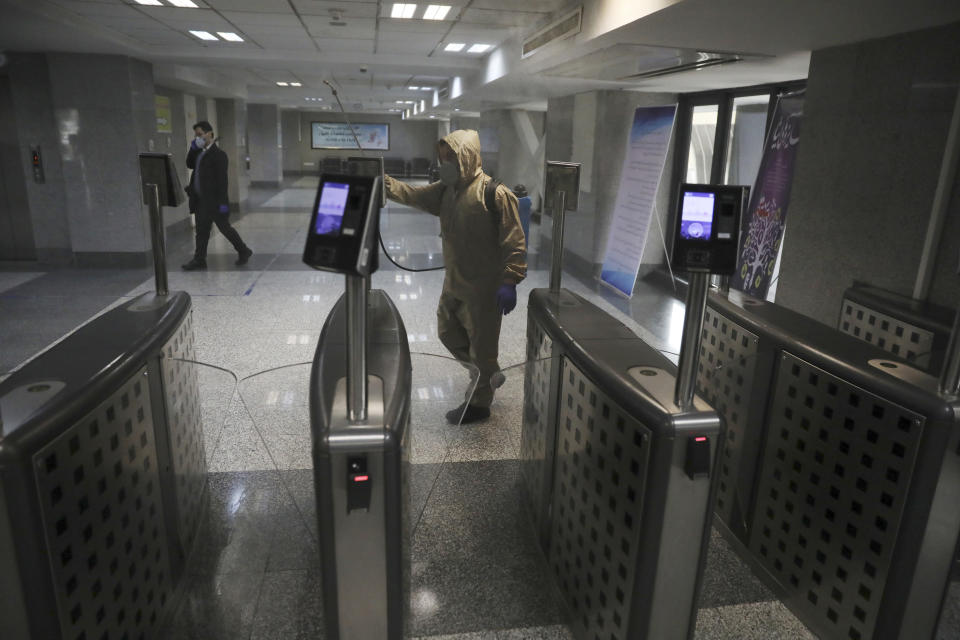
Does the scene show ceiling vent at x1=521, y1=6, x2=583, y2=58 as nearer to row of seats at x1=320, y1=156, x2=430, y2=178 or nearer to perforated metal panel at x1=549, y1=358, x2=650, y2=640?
perforated metal panel at x1=549, y1=358, x2=650, y2=640

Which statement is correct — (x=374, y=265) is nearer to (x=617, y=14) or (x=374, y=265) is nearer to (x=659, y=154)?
(x=617, y=14)

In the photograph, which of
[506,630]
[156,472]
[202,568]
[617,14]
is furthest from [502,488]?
[617,14]

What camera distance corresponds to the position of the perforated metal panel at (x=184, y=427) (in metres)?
1.90

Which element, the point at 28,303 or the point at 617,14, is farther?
the point at 28,303

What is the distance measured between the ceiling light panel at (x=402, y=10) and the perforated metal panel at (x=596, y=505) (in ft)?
9.58

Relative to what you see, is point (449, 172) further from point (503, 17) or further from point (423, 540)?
point (503, 17)

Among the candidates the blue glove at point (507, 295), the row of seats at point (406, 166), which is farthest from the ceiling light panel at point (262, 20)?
the row of seats at point (406, 166)

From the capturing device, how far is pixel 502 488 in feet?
8.27

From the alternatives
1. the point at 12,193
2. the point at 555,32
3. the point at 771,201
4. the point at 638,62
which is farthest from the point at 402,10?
the point at 12,193

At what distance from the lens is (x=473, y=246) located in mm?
2824

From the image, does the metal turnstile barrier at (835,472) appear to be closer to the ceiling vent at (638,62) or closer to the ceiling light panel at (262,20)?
the ceiling vent at (638,62)

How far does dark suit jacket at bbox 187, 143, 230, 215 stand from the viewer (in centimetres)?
630

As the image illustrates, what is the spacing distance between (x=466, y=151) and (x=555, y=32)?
145 cm

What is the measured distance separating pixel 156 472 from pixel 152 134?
561 centimetres
